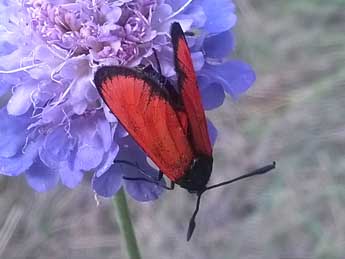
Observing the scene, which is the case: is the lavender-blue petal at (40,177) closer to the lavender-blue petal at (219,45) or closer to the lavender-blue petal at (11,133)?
the lavender-blue petal at (11,133)

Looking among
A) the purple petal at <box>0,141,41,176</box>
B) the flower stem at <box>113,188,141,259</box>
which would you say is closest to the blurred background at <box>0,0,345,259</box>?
the flower stem at <box>113,188,141,259</box>

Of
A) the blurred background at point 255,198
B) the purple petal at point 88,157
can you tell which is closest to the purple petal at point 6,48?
the purple petal at point 88,157

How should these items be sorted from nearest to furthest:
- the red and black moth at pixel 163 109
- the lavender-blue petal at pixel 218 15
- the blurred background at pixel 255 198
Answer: the red and black moth at pixel 163 109 → the lavender-blue petal at pixel 218 15 → the blurred background at pixel 255 198

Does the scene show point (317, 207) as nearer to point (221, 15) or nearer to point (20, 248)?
point (20, 248)

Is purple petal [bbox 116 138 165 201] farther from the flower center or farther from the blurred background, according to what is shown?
the blurred background

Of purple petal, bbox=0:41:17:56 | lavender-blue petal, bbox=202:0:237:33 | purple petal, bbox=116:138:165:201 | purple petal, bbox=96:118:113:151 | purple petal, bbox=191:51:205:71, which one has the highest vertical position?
purple petal, bbox=191:51:205:71

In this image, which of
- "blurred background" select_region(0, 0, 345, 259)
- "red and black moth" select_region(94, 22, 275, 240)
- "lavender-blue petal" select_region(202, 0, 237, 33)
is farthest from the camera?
"blurred background" select_region(0, 0, 345, 259)
